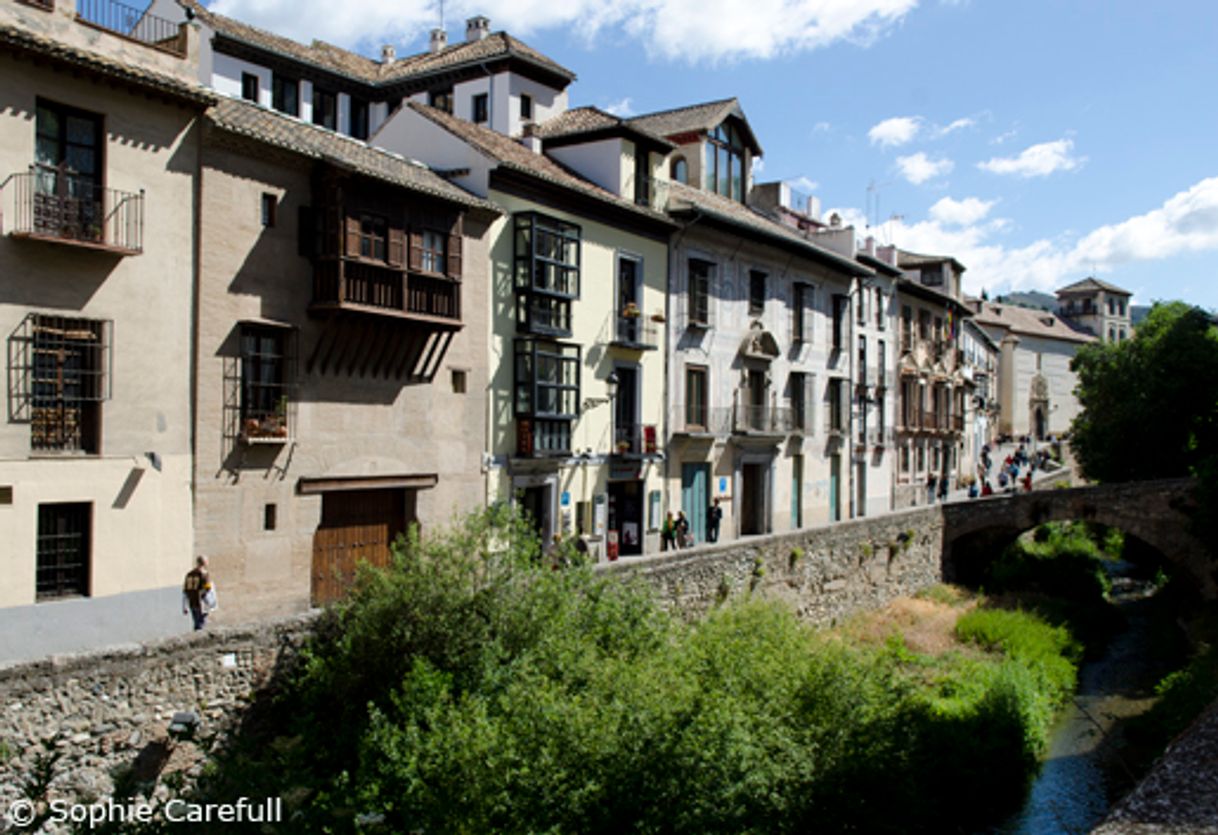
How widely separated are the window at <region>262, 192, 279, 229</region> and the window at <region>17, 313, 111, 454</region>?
3281mm

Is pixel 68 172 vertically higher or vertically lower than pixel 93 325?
higher

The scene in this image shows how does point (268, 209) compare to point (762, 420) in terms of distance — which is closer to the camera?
point (268, 209)

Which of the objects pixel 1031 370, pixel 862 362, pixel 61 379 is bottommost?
pixel 61 379

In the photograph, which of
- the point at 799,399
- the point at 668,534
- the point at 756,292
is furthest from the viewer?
the point at 799,399

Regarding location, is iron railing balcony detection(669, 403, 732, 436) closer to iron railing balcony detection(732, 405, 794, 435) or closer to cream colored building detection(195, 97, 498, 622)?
iron railing balcony detection(732, 405, 794, 435)

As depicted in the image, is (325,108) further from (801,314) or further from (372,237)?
(372,237)

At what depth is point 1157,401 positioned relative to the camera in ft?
123

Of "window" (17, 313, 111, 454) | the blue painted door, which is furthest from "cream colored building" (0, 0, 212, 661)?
the blue painted door

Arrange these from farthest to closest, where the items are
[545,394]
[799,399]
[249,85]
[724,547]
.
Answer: [799,399] → [249,85] → [724,547] → [545,394]

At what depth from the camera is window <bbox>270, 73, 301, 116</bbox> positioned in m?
30.6

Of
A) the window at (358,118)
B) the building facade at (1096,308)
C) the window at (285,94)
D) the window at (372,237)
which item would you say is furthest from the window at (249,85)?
the building facade at (1096,308)

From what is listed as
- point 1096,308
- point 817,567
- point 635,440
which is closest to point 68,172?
point 635,440

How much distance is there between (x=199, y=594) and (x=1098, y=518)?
28.2 metres

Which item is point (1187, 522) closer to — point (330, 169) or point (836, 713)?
point (836, 713)
